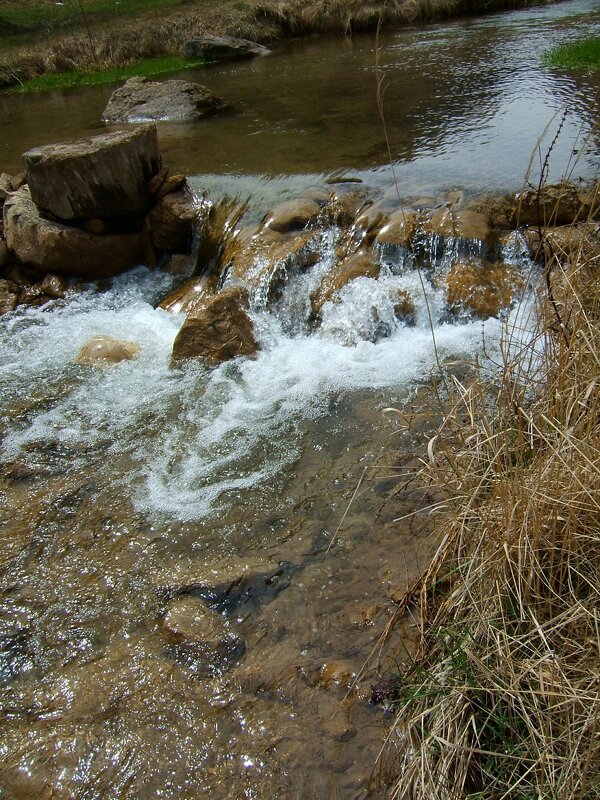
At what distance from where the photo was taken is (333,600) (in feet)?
9.37

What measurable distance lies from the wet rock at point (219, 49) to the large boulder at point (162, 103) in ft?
14.3

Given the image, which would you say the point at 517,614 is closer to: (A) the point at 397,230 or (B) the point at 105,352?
(B) the point at 105,352

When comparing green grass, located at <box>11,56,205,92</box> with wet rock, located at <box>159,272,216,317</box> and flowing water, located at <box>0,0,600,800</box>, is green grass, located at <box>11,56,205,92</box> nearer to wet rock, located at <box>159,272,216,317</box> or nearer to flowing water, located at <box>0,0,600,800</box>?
flowing water, located at <box>0,0,600,800</box>

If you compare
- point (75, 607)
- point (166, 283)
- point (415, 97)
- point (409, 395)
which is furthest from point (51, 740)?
point (415, 97)

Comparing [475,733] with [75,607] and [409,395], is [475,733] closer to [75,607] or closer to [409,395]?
[75,607]

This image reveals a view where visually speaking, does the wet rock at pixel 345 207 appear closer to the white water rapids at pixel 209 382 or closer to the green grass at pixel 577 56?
the white water rapids at pixel 209 382

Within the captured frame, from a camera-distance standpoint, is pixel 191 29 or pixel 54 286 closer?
pixel 54 286

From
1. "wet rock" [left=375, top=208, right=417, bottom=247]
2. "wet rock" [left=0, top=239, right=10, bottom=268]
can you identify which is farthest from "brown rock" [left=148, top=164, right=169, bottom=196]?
"wet rock" [left=375, top=208, right=417, bottom=247]

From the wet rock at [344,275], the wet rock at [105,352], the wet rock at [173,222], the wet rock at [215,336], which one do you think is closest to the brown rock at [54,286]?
the wet rock at [173,222]

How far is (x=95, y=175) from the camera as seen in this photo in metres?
6.27

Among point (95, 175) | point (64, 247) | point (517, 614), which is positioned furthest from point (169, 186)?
point (517, 614)

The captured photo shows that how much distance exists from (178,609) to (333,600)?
0.70 meters

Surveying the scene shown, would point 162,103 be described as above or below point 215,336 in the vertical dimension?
above

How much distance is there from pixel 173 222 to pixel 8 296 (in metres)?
1.80
